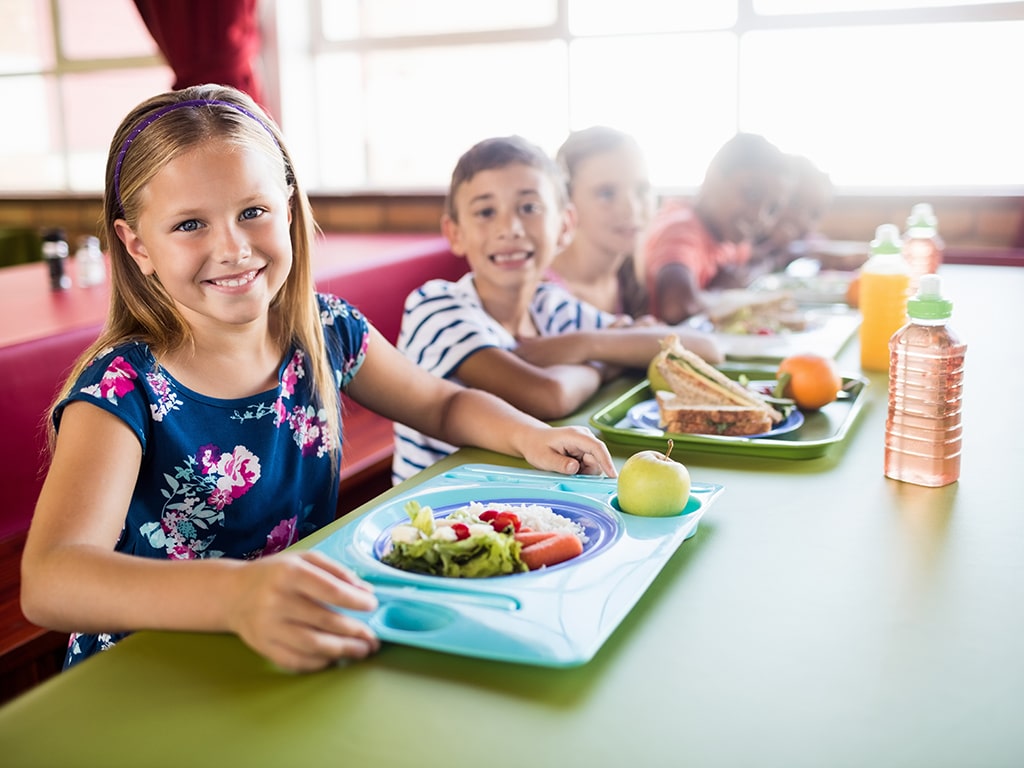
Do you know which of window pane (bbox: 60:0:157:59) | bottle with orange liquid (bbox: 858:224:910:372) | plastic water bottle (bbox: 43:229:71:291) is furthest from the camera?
window pane (bbox: 60:0:157:59)

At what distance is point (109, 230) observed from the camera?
116 centimetres

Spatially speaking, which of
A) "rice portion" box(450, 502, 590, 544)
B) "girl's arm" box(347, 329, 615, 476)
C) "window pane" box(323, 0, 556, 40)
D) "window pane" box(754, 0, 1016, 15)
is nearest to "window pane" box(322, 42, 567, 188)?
"window pane" box(323, 0, 556, 40)

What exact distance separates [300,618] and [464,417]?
0.63 metres

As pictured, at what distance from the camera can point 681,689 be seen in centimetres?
69

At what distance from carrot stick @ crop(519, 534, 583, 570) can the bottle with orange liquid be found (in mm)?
990

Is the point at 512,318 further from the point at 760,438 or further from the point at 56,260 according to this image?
the point at 56,260

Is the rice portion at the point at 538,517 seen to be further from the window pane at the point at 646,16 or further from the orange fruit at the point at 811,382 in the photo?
the window pane at the point at 646,16

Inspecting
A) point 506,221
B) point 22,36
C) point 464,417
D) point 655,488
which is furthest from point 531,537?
point 22,36

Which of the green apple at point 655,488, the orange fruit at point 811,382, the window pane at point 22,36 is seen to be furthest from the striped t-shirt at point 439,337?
the window pane at point 22,36

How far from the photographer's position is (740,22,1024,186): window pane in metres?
3.73

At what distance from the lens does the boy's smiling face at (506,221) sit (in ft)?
5.93

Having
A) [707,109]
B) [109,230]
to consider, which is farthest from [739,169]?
[109,230]

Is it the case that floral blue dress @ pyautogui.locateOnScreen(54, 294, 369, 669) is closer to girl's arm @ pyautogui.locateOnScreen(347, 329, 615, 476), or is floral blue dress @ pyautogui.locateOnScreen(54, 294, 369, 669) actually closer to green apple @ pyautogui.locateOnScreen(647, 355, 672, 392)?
girl's arm @ pyautogui.locateOnScreen(347, 329, 615, 476)

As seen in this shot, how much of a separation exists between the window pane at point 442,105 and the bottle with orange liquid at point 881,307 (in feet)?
8.66
